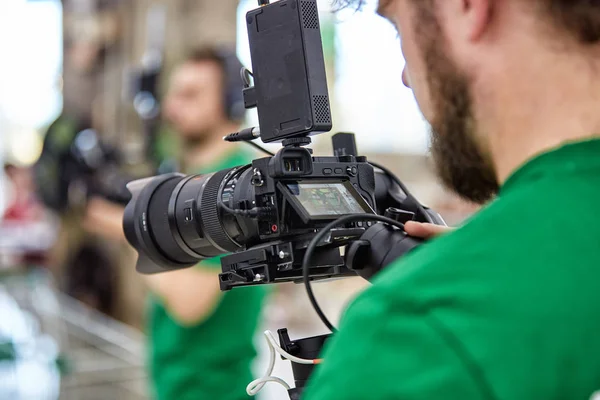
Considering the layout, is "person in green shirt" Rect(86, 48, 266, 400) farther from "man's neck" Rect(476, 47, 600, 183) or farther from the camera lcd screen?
"man's neck" Rect(476, 47, 600, 183)

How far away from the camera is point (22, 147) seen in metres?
6.69

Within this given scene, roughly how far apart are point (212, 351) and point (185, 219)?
0.78 m

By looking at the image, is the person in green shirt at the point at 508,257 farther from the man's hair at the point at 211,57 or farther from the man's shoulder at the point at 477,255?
the man's hair at the point at 211,57

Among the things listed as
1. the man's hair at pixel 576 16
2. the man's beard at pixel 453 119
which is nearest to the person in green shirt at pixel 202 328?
the man's beard at pixel 453 119

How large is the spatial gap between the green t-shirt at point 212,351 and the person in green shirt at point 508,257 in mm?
1254

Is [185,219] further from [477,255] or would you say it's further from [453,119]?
[477,255]

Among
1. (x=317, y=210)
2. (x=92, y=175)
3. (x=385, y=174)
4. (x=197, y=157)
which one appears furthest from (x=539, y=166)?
(x=92, y=175)

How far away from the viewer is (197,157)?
2.15 meters

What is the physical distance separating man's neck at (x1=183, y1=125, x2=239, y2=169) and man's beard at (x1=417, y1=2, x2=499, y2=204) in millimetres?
1263

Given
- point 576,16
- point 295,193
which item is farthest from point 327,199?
point 576,16

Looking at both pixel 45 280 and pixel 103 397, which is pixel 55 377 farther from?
pixel 45 280

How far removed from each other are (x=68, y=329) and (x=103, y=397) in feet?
1.38

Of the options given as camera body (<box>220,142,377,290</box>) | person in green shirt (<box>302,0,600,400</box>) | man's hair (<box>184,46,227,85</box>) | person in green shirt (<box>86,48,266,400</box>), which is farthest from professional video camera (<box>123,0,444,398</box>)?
man's hair (<box>184,46,227,85</box>)

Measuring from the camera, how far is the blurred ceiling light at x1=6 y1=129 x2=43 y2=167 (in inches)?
253
